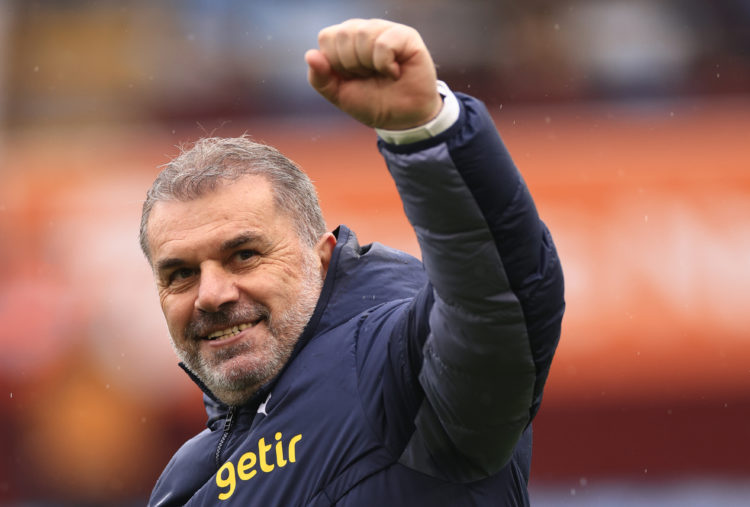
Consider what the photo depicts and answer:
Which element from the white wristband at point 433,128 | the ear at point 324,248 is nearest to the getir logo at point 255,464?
the ear at point 324,248

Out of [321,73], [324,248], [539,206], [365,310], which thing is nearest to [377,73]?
[321,73]

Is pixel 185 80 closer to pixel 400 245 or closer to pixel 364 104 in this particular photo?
pixel 400 245

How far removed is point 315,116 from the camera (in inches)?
255

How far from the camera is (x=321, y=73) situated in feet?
4.75

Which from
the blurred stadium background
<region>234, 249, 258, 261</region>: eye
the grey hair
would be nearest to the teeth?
<region>234, 249, 258, 261</region>: eye

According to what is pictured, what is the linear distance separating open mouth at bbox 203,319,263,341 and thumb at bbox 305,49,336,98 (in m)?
0.76

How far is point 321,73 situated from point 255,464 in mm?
784

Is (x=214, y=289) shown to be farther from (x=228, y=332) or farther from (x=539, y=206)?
(x=539, y=206)

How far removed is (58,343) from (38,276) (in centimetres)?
44

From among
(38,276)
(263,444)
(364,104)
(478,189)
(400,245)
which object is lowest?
(400,245)

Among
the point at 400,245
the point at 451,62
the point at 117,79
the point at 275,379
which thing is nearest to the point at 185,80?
the point at 117,79

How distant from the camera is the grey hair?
2.19m

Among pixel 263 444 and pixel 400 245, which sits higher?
pixel 263 444

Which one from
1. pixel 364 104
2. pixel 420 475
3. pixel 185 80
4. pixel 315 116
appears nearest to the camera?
pixel 364 104
